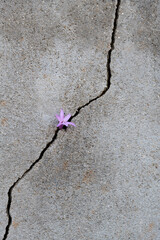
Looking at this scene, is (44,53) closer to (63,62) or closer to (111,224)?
(63,62)

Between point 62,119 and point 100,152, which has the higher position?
point 62,119

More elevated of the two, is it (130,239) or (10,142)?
(10,142)

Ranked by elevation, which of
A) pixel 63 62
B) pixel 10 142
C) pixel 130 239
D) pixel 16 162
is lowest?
pixel 130 239

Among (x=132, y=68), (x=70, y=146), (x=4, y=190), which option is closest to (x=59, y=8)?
(x=132, y=68)

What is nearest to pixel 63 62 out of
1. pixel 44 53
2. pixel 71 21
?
pixel 44 53

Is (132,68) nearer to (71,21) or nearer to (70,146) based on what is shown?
(71,21)

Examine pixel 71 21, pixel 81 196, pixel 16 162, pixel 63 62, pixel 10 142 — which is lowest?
pixel 81 196
